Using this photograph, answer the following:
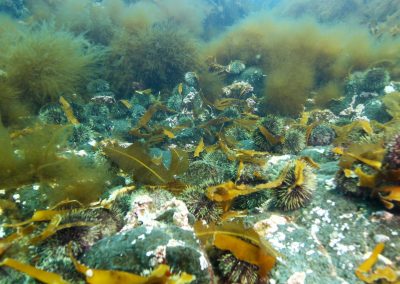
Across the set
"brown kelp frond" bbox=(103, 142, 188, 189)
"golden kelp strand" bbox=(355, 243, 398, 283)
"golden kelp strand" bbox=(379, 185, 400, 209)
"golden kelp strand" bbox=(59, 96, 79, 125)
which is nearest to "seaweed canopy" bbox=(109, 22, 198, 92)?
"golden kelp strand" bbox=(59, 96, 79, 125)

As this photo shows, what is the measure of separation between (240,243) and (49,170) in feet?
6.34

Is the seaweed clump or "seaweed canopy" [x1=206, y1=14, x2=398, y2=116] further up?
"seaweed canopy" [x1=206, y1=14, x2=398, y2=116]

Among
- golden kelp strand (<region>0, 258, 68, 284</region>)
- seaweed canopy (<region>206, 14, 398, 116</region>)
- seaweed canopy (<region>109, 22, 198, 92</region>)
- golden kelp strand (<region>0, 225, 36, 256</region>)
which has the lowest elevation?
golden kelp strand (<region>0, 225, 36, 256</region>)

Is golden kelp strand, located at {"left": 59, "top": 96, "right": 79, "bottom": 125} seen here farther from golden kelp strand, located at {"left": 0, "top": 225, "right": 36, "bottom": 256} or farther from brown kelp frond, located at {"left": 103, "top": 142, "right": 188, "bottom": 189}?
golden kelp strand, located at {"left": 0, "top": 225, "right": 36, "bottom": 256}

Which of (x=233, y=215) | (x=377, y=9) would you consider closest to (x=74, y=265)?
(x=233, y=215)

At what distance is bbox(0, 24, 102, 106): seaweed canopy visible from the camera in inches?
215

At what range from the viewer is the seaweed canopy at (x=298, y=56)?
716 cm

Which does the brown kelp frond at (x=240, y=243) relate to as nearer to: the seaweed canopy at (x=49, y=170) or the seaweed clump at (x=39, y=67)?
the seaweed canopy at (x=49, y=170)

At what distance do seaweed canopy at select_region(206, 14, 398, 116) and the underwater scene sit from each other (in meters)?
0.09

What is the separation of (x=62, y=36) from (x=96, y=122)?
2.23m

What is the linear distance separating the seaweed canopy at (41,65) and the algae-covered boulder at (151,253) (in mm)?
4619

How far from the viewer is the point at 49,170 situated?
2809 mm

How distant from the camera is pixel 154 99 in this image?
21.8 feet

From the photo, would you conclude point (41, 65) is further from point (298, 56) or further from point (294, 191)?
point (298, 56)
